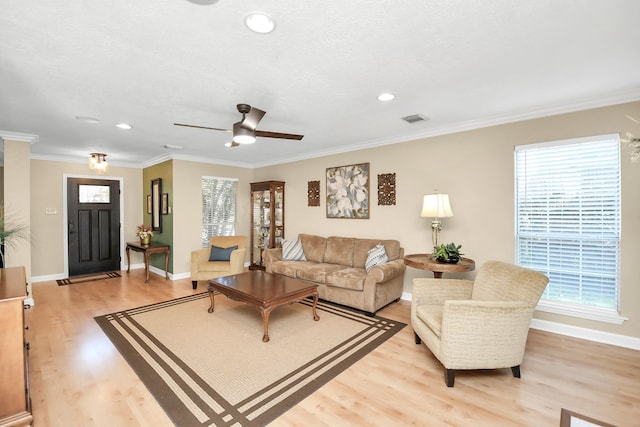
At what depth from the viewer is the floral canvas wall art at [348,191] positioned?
4.88 meters

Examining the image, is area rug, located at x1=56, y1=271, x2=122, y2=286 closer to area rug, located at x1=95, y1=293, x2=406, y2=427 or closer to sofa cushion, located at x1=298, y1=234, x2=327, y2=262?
area rug, located at x1=95, y1=293, x2=406, y2=427

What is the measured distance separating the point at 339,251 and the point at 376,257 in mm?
877

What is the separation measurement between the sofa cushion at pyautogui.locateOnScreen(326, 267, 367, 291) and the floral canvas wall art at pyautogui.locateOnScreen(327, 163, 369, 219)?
1110mm

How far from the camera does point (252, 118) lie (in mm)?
2771

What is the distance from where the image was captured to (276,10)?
1.62 meters

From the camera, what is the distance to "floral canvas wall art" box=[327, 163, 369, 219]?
488 cm

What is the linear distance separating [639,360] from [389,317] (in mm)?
2237

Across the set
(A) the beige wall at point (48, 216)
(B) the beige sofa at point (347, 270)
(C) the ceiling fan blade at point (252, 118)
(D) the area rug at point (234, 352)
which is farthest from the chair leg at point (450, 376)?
(A) the beige wall at point (48, 216)

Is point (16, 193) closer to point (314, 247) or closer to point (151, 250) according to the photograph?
point (151, 250)

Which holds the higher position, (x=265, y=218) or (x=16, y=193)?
(x=16, y=193)

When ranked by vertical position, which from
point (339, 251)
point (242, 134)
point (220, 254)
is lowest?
point (220, 254)

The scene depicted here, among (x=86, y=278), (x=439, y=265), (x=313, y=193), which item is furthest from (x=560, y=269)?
(x=86, y=278)

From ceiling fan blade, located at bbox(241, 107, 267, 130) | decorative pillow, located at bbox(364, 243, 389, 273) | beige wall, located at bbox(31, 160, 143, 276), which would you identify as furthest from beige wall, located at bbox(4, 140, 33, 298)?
decorative pillow, located at bbox(364, 243, 389, 273)

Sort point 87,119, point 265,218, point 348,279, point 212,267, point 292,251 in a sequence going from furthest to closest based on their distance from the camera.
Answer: point 265,218 < point 292,251 < point 212,267 < point 348,279 < point 87,119
